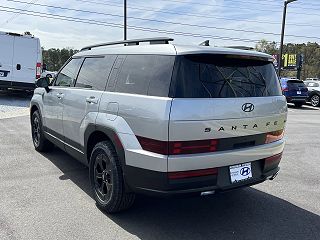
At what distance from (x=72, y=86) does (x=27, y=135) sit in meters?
3.76

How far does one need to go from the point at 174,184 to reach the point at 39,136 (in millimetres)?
3955

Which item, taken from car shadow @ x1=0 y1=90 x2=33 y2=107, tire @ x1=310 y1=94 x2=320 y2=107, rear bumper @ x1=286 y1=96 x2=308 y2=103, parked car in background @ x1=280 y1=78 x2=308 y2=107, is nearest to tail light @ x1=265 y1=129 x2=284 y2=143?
car shadow @ x1=0 y1=90 x2=33 y2=107

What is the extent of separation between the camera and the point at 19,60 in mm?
14977

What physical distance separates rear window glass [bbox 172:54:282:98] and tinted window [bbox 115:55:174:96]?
0.12 m

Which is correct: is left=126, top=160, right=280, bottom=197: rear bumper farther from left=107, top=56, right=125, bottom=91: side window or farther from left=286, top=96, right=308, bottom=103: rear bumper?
left=286, top=96, right=308, bottom=103: rear bumper

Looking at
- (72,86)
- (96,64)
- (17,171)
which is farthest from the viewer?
(17,171)

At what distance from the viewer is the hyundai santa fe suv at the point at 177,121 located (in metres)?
3.32

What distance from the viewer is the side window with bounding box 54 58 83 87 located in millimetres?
5207

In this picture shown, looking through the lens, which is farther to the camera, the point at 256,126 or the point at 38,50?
the point at 38,50

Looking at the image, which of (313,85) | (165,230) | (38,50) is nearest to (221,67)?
(165,230)

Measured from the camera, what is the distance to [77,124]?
4707mm

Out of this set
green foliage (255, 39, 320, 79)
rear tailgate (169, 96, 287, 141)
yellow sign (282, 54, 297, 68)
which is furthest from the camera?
green foliage (255, 39, 320, 79)

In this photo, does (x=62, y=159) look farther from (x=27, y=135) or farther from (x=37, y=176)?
(x=27, y=135)

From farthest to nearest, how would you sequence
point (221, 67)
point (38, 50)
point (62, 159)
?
point (38, 50), point (62, 159), point (221, 67)
